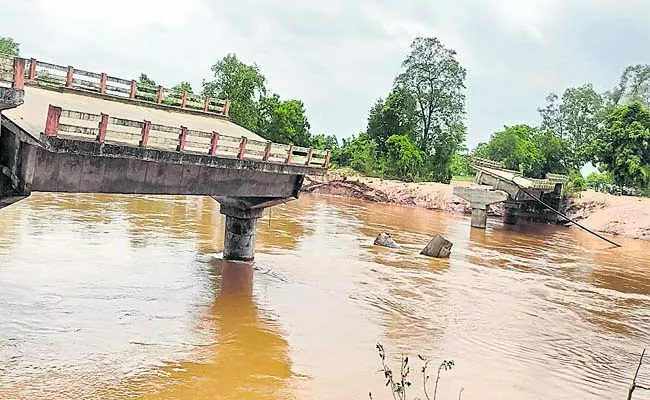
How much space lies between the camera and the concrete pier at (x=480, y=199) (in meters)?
42.5

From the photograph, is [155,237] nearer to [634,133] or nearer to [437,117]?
[634,133]

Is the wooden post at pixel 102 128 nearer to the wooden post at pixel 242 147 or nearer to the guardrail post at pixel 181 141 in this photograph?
the guardrail post at pixel 181 141

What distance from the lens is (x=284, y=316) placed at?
1627cm

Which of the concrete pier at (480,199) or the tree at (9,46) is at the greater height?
the tree at (9,46)

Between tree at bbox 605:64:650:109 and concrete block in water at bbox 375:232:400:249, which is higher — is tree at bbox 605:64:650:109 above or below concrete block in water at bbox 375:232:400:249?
above

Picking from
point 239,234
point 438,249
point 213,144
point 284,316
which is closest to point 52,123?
point 213,144

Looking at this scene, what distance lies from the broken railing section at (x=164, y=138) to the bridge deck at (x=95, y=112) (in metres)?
0.47

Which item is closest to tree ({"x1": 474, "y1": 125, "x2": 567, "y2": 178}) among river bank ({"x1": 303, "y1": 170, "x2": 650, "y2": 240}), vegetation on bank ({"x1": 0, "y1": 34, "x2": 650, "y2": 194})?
vegetation on bank ({"x1": 0, "y1": 34, "x2": 650, "y2": 194})

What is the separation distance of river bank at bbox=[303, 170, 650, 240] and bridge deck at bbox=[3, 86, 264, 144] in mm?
33200

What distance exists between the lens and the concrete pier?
139ft

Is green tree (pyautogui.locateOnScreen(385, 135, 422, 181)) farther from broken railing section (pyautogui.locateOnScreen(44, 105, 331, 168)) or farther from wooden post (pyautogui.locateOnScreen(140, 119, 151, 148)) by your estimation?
wooden post (pyautogui.locateOnScreen(140, 119, 151, 148))

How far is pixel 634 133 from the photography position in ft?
163

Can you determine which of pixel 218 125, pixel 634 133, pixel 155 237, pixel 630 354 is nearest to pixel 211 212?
pixel 155 237

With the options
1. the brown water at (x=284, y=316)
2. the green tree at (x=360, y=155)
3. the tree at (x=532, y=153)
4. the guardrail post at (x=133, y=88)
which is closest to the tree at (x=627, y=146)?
the tree at (x=532, y=153)
